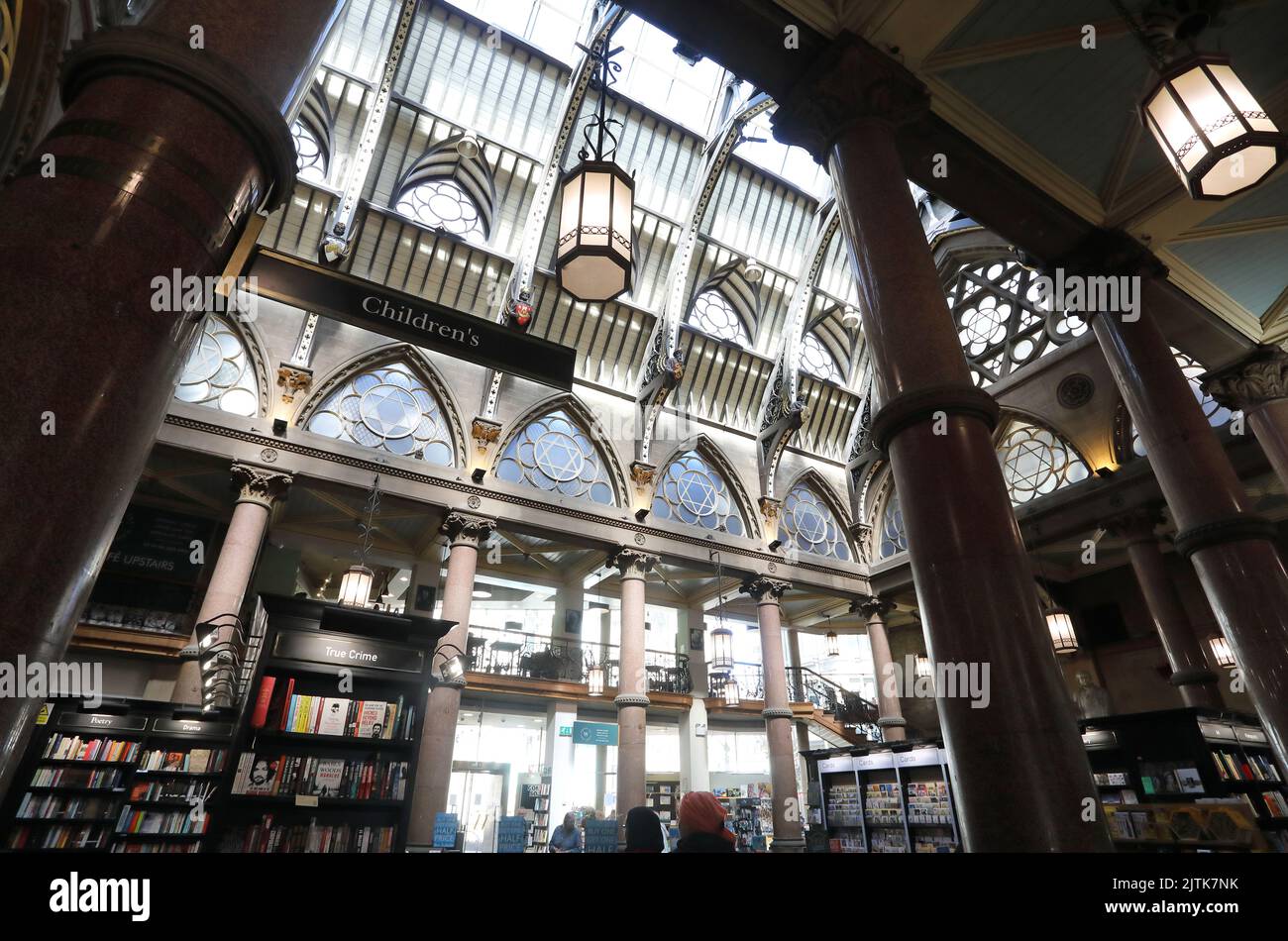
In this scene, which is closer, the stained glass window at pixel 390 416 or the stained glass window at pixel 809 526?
the stained glass window at pixel 390 416

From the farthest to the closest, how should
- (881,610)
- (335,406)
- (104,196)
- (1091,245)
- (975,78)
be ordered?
(881,610) < (335,406) < (1091,245) < (975,78) < (104,196)

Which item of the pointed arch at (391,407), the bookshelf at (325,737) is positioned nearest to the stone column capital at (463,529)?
the pointed arch at (391,407)

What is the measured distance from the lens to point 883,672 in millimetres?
14086

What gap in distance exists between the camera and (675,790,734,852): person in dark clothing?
2982 mm

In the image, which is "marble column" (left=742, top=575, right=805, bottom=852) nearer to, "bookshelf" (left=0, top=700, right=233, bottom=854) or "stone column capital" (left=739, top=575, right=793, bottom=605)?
"stone column capital" (left=739, top=575, right=793, bottom=605)

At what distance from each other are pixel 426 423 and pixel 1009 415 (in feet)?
40.5

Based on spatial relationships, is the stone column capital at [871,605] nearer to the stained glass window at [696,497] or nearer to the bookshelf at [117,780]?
the stained glass window at [696,497]

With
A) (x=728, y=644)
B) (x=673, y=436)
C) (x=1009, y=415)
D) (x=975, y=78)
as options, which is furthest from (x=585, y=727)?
(x=975, y=78)

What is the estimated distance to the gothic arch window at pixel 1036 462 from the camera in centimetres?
1282

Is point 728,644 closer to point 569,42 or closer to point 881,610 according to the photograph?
point 881,610

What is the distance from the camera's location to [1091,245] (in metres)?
6.00

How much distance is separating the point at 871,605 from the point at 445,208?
42.6 ft

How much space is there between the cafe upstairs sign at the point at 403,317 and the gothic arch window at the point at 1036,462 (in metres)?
12.0

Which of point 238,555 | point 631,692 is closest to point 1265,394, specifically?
point 631,692
